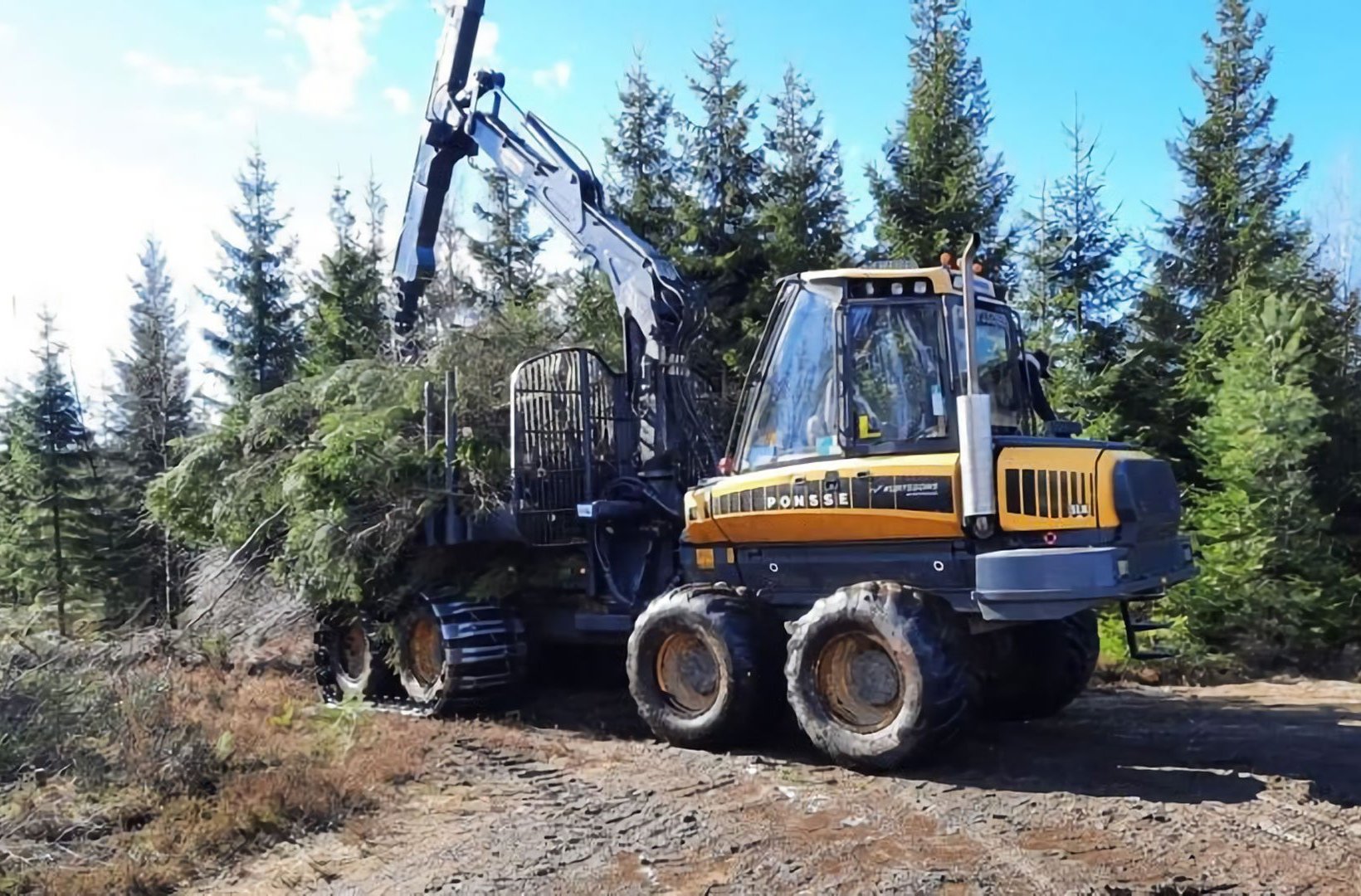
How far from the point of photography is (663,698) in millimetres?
7906

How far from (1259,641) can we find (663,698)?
313 inches

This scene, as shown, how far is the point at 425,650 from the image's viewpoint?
31.1 feet

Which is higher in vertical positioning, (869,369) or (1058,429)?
(869,369)

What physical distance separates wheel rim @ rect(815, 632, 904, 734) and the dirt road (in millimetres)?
352

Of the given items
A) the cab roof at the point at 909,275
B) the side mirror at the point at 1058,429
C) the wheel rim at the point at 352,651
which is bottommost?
the wheel rim at the point at 352,651

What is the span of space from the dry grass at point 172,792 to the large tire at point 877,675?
2.51 m

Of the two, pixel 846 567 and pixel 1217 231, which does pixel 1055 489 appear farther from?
pixel 1217 231

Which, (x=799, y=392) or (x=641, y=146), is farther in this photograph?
(x=641, y=146)

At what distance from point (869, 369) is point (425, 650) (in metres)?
4.43

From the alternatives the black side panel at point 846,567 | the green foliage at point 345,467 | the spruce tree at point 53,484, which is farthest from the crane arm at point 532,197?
the spruce tree at point 53,484

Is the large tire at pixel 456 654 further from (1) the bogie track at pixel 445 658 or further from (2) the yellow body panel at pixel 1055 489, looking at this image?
(2) the yellow body panel at pixel 1055 489

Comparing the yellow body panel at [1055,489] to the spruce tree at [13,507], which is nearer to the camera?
the yellow body panel at [1055,489]

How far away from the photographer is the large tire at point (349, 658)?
32.0 feet

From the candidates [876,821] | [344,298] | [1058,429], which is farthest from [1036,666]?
[344,298]
